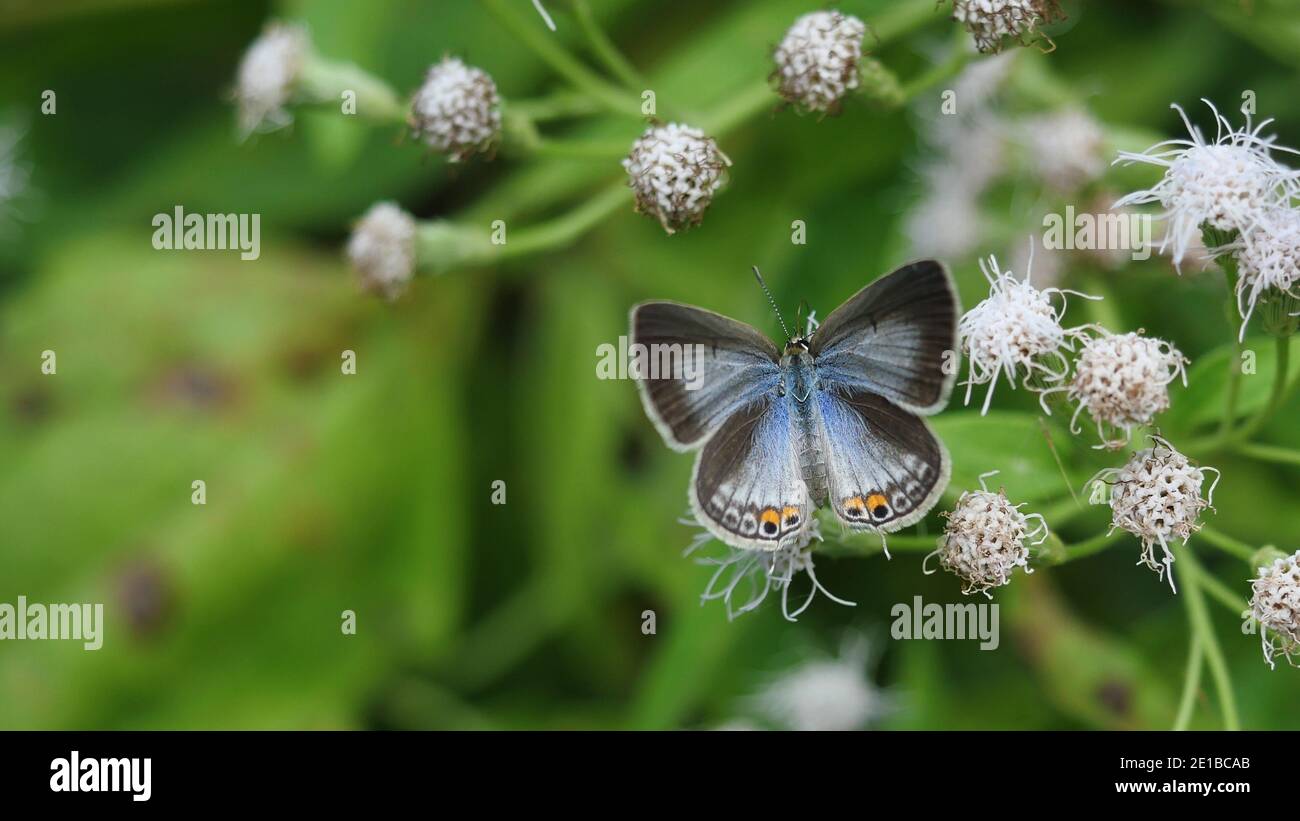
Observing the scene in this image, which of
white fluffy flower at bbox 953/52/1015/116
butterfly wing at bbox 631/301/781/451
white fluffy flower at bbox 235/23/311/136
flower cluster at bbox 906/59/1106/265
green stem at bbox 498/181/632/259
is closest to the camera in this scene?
butterfly wing at bbox 631/301/781/451

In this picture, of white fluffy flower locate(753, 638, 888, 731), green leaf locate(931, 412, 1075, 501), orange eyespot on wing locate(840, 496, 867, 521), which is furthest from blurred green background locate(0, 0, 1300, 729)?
orange eyespot on wing locate(840, 496, 867, 521)

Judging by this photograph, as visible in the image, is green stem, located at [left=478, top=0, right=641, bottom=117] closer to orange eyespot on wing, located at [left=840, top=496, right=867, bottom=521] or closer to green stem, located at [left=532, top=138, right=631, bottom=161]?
green stem, located at [left=532, top=138, right=631, bottom=161]

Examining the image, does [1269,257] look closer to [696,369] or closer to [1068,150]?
[1068,150]

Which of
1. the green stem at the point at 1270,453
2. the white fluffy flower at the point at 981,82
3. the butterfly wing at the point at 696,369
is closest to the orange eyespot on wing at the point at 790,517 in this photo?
the butterfly wing at the point at 696,369

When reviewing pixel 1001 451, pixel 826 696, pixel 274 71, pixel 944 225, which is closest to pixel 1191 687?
pixel 1001 451

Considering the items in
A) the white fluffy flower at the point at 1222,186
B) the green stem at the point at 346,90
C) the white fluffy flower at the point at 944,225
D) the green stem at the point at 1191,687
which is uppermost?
the green stem at the point at 346,90

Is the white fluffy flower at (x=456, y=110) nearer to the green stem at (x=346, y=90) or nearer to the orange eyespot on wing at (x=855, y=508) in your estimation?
the green stem at (x=346, y=90)

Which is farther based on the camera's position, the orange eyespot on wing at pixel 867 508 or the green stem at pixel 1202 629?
the green stem at pixel 1202 629
